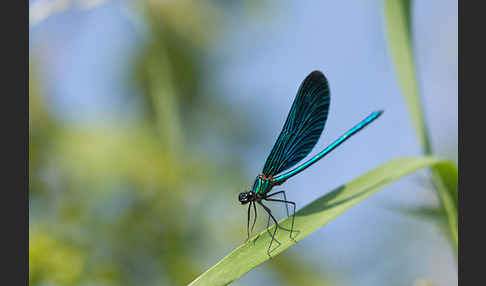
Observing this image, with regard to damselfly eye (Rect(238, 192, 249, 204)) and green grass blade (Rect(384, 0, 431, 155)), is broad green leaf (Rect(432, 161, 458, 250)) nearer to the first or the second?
green grass blade (Rect(384, 0, 431, 155))

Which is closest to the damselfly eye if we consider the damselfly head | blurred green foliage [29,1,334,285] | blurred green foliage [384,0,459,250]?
the damselfly head

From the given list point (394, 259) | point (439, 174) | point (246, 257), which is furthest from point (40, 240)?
point (394, 259)

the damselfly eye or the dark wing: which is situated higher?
the dark wing

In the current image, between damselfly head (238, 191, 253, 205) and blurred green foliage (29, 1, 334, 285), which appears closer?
blurred green foliage (29, 1, 334, 285)

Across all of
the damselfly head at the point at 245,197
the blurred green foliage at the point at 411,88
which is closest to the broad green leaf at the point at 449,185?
the blurred green foliage at the point at 411,88

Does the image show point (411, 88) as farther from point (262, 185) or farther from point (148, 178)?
point (148, 178)

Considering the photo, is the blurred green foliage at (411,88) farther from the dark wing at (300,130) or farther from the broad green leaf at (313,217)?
the dark wing at (300,130)

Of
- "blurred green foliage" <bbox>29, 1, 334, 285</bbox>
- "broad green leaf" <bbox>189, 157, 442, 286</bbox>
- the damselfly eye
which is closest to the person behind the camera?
"broad green leaf" <bbox>189, 157, 442, 286</bbox>
